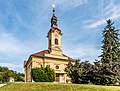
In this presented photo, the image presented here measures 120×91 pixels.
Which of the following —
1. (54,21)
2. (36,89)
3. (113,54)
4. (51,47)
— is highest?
(54,21)

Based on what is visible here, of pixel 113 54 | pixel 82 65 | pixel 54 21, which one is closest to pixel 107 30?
pixel 113 54

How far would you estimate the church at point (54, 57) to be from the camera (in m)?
44.8

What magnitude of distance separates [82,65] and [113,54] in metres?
7.96

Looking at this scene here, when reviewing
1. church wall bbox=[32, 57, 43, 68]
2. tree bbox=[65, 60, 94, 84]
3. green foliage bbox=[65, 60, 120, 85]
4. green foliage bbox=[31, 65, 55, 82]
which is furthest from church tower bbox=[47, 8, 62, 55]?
green foliage bbox=[65, 60, 120, 85]

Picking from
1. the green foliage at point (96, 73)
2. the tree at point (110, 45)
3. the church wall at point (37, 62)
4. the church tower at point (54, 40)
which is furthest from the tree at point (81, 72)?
the church tower at point (54, 40)

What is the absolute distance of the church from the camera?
1762 inches

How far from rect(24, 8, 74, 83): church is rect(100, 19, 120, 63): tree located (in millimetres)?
13674

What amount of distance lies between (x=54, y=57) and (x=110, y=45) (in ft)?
60.4

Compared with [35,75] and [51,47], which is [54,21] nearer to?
[51,47]

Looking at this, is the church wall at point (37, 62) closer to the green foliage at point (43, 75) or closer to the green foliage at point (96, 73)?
the green foliage at point (43, 75)

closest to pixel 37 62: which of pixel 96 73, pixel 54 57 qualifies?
pixel 54 57

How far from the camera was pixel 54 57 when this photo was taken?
4659cm

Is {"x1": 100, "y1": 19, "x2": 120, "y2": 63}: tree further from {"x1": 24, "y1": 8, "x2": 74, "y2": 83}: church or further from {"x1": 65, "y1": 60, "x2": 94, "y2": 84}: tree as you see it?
{"x1": 24, "y1": 8, "x2": 74, "y2": 83}: church

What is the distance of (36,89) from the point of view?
2053 cm
